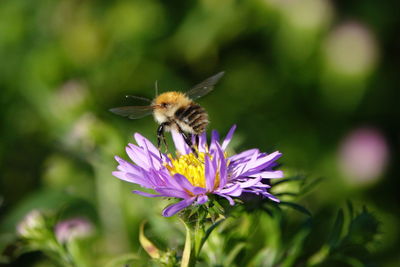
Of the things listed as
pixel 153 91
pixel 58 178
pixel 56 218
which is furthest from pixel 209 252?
pixel 153 91

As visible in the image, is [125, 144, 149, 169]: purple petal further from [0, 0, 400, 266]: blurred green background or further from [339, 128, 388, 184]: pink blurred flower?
[339, 128, 388, 184]: pink blurred flower

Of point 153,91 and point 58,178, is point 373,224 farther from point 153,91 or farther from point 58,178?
point 153,91

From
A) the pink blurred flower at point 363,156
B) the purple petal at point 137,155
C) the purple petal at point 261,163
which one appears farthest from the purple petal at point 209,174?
the pink blurred flower at point 363,156

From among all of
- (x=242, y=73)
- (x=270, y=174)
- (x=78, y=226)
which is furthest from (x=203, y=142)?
(x=242, y=73)

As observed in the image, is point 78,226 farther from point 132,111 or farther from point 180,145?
point 132,111

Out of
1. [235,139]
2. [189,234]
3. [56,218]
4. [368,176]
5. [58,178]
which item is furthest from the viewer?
[368,176]

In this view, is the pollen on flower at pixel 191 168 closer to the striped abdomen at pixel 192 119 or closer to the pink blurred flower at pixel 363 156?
the striped abdomen at pixel 192 119
